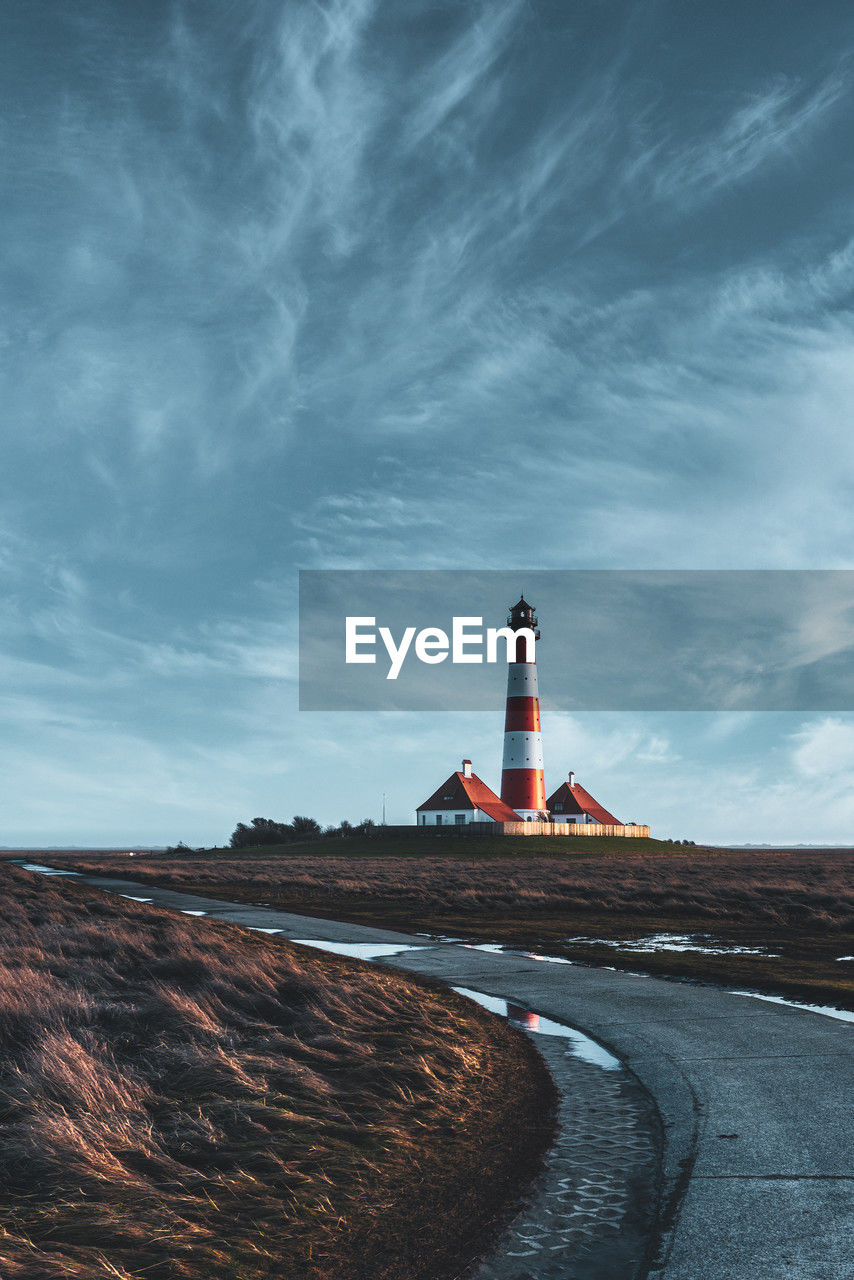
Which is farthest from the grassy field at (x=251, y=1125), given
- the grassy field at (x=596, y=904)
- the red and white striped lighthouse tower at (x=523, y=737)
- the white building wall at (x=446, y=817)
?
the white building wall at (x=446, y=817)

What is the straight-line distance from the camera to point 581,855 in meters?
66.2

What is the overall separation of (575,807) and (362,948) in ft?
230

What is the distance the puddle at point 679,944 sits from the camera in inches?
770

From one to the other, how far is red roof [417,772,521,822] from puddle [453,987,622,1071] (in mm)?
63175

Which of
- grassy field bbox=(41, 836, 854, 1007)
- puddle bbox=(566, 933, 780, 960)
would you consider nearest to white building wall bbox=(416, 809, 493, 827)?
grassy field bbox=(41, 836, 854, 1007)

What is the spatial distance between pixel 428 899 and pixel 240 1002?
74.1ft

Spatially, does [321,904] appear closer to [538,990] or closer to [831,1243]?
[538,990]

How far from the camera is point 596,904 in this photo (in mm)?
30609

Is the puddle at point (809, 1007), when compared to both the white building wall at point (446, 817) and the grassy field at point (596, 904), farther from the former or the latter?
the white building wall at point (446, 817)

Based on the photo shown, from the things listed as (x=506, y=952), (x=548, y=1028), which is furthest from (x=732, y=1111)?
(x=506, y=952)

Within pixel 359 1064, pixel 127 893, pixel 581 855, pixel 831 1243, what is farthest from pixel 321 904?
pixel 581 855

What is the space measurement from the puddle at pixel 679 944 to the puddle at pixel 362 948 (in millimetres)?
4267

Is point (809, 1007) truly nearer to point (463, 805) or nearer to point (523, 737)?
point (523, 737)

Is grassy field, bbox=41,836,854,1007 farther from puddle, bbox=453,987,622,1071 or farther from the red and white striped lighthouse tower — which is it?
the red and white striped lighthouse tower
